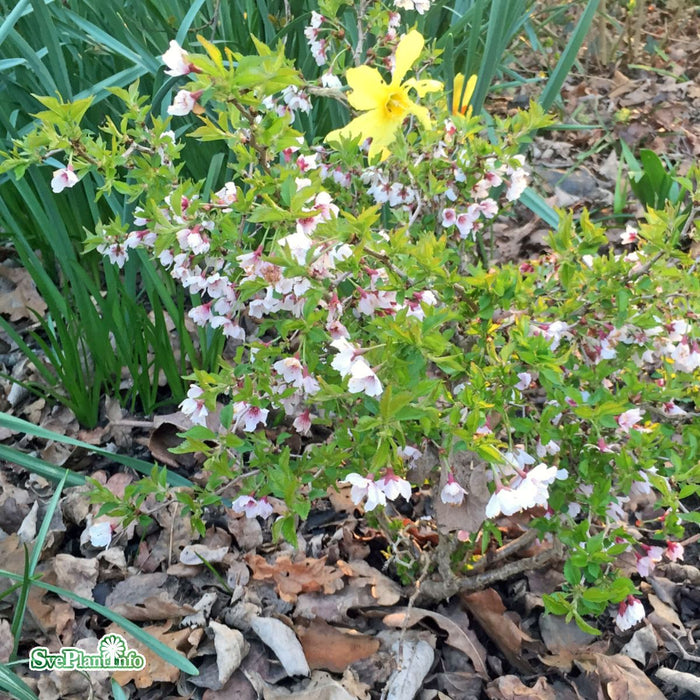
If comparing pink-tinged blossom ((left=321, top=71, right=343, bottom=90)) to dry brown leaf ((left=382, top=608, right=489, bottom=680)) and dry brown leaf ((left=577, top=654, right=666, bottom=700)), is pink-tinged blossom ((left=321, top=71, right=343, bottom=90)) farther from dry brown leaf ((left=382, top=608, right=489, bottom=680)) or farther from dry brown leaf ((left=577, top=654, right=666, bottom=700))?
dry brown leaf ((left=577, top=654, right=666, bottom=700))

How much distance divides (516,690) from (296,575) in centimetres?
48

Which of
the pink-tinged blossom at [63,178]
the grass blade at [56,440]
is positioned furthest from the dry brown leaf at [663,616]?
the pink-tinged blossom at [63,178]

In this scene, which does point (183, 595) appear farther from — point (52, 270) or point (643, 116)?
point (643, 116)

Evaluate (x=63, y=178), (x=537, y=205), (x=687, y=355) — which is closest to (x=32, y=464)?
(x=63, y=178)

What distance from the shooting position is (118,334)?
1733 mm

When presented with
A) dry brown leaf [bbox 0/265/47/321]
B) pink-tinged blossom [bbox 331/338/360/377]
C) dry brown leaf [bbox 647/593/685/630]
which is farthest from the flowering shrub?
dry brown leaf [bbox 0/265/47/321]

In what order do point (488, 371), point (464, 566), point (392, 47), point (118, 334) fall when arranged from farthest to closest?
1. point (118, 334)
2. point (392, 47)
3. point (464, 566)
4. point (488, 371)

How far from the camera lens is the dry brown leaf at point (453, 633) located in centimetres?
137

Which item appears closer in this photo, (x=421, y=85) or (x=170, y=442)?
(x=421, y=85)

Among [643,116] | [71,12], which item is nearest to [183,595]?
[71,12]

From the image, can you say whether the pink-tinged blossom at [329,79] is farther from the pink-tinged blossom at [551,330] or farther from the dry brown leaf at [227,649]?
the dry brown leaf at [227,649]

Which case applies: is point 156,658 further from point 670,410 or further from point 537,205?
point 537,205

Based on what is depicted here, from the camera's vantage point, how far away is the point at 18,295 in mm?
2273

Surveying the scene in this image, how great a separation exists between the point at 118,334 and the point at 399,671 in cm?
99
